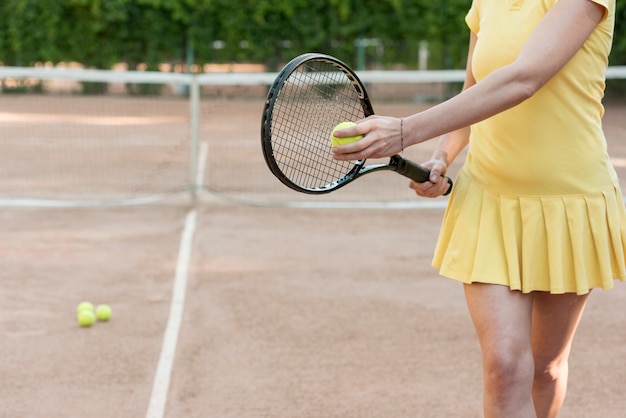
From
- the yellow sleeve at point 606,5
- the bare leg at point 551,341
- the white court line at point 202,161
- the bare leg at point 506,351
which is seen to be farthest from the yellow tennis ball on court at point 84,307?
the white court line at point 202,161

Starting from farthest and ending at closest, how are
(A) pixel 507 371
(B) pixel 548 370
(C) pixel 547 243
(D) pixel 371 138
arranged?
(B) pixel 548 370 → (C) pixel 547 243 → (A) pixel 507 371 → (D) pixel 371 138

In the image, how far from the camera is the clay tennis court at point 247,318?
3990 millimetres

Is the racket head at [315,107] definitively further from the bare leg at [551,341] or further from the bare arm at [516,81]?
the bare leg at [551,341]

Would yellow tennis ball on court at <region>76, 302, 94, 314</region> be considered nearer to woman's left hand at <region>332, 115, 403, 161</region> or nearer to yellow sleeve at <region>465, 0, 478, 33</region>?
yellow sleeve at <region>465, 0, 478, 33</region>

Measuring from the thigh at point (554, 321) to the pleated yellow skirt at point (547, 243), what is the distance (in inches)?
4.1

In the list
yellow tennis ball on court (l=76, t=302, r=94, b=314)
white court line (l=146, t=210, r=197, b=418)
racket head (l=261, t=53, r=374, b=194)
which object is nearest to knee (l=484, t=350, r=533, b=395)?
racket head (l=261, t=53, r=374, b=194)

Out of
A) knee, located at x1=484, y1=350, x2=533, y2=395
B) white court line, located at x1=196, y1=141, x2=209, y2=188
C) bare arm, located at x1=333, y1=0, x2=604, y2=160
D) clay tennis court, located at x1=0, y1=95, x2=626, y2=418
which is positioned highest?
bare arm, located at x1=333, y1=0, x2=604, y2=160

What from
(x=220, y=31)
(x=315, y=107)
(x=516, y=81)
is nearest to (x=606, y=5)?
(x=516, y=81)

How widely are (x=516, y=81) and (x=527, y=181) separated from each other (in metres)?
0.35

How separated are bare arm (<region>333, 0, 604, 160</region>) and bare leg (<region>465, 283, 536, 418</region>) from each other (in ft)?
1.64

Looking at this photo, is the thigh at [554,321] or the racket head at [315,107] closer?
the racket head at [315,107]

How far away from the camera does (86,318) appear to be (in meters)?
4.91

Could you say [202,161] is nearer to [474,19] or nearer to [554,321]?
[474,19]

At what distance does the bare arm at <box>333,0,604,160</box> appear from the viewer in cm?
223
